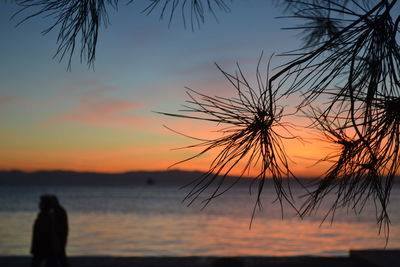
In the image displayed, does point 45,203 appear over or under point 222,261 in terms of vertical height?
over

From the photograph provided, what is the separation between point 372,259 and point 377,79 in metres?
6.87

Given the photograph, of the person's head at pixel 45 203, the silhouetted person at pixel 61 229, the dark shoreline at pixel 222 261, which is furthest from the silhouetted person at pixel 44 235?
the dark shoreline at pixel 222 261

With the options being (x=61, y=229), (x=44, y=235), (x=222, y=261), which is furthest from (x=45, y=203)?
(x=222, y=261)

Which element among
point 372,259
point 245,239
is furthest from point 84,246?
point 372,259

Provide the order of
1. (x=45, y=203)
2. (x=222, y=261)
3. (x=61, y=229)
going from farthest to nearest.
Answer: (x=222, y=261) < (x=61, y=229) < (x=45, y=203)

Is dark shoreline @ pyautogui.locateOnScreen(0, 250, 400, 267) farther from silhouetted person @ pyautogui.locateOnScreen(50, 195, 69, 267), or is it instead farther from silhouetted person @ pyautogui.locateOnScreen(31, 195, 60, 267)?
silhouetted person @ pyautogui.locateOnScreen(31, 195, 60, 267)

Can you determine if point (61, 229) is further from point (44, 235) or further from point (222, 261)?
point (222, 261)

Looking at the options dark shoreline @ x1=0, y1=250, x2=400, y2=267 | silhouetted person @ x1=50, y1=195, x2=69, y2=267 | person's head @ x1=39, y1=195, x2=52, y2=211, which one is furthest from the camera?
dark shoreline @ x1=0, y1=250, x2=400, y2=267

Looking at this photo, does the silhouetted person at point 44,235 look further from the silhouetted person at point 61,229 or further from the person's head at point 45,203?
the silhouetted person at point 61,229

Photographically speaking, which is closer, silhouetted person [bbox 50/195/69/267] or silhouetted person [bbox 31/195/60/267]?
silhouetted person [bbox 31/195/60/267]

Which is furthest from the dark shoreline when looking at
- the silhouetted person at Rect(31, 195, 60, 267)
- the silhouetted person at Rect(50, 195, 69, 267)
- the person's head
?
the person's head

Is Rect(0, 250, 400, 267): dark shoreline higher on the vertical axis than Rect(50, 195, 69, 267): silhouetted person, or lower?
lower

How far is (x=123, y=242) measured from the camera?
2245 cm

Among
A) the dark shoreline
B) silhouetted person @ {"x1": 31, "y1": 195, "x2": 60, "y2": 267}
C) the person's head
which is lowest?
the dark shoreline
